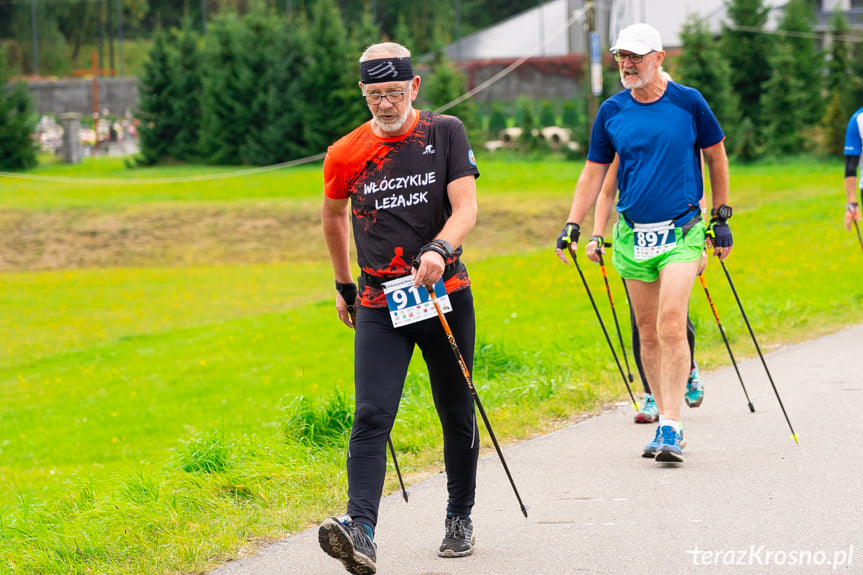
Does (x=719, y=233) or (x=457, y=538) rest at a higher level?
(x=719, y=233)

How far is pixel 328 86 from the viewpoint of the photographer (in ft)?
154

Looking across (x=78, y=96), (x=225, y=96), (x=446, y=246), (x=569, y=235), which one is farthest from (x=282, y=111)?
(x=446, y=246)

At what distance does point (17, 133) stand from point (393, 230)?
46.7 m

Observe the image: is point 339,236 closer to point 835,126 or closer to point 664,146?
point 664,146

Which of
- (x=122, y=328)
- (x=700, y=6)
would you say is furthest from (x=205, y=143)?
(x=122, y=328)

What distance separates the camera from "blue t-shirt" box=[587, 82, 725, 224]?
6.78m

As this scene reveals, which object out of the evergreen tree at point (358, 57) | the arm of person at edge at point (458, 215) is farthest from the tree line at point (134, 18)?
the arm of person at edge at point (458, 215)

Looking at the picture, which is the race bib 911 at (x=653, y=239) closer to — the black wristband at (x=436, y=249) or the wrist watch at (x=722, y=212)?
the wrist watch at (x=722, y=212)

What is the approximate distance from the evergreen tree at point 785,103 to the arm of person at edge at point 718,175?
35490 mm

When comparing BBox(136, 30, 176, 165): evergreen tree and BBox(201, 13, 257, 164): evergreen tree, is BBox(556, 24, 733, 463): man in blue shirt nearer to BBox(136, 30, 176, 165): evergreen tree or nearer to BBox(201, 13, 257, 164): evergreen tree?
BBox(201, 13, 257, 164): evergreen tree

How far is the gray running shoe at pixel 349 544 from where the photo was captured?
453 cm

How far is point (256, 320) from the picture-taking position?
1847 cm

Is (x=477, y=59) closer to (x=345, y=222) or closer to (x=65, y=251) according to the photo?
(x=65, y=251)

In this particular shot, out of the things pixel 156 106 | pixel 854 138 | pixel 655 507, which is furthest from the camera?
pixel 156 106
